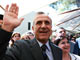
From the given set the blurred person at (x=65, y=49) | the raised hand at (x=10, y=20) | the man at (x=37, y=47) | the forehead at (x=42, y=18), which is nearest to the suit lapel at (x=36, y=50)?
the man at (x=37, y=47)

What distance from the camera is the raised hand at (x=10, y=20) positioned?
1721 millimetres

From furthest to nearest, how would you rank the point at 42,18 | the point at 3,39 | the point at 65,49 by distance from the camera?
the point at 65,49 < the point at 42,18 < the point at 3,39

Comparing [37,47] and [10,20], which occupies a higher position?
[10,20]

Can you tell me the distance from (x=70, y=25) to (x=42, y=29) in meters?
2.94

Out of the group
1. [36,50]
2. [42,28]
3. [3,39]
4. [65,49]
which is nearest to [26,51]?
[36,50]

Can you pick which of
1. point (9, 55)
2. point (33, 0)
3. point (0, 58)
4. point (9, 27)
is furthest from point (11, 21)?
point (33, 0)

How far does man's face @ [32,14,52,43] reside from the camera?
7.66 ft

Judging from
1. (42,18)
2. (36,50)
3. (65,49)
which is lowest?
(65,49)

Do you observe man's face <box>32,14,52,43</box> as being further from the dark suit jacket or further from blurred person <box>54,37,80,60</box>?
blurred person <box>54,37,80,60</box>

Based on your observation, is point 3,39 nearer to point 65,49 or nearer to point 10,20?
point 10,20

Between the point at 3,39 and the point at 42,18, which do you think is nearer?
the point at 3,39

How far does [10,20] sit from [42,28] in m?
0.65

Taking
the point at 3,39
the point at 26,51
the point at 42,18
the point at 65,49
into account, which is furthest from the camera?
the point at 65,49

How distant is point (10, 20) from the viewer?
1.74 m
